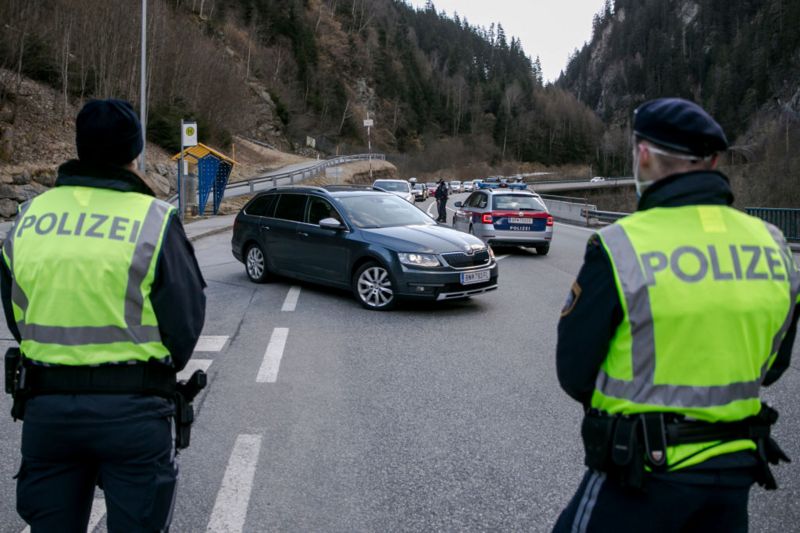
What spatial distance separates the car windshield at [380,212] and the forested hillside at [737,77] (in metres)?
37.4

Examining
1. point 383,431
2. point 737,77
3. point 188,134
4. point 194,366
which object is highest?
point 737,77

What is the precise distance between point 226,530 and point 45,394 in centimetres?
160

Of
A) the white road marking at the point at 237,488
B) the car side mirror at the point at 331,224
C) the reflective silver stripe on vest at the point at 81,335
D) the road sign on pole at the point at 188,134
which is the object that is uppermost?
the road sign on pole at the point at 188,134

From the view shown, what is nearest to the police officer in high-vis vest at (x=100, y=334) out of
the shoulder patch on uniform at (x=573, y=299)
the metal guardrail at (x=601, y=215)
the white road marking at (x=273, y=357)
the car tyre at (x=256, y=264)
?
the shoulder patch on uniform at (x=573, y=299)

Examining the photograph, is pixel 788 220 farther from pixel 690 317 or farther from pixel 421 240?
pixel 690 317

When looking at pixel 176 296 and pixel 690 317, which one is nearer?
pixel 690 317

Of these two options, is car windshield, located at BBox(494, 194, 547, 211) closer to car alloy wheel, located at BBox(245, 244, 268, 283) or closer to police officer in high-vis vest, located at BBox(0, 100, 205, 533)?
car alloy wheel, located at BBox(245, 244, 268, 283)

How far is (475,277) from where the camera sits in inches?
407

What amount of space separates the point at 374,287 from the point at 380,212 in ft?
4.96

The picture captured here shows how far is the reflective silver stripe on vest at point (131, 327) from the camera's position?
2.56 metres

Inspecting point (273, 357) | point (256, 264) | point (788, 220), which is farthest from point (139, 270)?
point (788, 220)

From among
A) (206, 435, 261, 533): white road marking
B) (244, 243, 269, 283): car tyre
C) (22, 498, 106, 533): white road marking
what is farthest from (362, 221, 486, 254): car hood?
(22, 498, 106, 533): white road marking

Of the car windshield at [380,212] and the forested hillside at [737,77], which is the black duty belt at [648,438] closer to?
the car windshield at [380,212]

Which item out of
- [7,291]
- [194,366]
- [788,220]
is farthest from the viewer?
[788,220]
